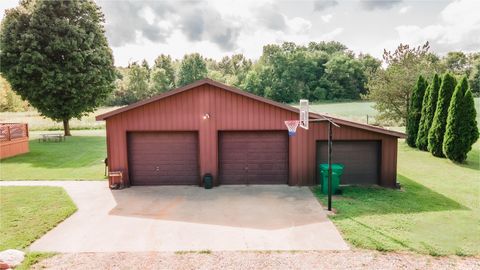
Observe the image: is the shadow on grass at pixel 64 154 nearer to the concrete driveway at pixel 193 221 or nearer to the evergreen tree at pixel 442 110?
the concrete driveway at pixel 193 221

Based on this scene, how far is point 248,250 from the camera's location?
7.12 meters

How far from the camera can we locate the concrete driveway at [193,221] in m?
7.45

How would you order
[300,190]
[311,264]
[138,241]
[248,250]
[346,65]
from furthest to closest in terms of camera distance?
1. [346,65]
2. [300,190]
3. [138,241]
4. [248,250]
5. [311,264]

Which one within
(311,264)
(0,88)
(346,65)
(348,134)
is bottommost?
(311,264)

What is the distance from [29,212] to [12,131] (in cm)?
1231

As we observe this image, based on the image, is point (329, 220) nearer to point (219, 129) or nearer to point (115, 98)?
point (219, 129)

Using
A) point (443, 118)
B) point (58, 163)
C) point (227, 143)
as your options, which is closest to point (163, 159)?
point (227, 143)

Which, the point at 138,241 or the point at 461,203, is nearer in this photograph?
the point at 138,241

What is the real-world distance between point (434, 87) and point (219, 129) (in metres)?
13.9

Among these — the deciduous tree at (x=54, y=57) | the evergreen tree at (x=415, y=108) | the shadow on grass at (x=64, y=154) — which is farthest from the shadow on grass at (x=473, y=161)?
the deciduous tree at (x=54, y=57)

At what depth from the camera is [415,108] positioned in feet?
68.6

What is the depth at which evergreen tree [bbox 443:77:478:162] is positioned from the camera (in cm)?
1616

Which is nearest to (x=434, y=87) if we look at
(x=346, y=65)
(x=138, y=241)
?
(x=138, y=241)

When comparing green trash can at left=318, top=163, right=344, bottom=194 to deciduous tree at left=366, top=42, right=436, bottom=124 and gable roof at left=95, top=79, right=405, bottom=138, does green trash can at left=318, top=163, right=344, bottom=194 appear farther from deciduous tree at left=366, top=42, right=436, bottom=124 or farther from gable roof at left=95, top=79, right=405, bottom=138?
deciduous tree at left=366, top=42, right=436, bottom=124
